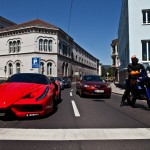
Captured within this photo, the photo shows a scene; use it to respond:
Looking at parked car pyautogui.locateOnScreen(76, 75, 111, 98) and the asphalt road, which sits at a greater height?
parked car pyautogui.locateOnScreen(76, 75, 111, 98)

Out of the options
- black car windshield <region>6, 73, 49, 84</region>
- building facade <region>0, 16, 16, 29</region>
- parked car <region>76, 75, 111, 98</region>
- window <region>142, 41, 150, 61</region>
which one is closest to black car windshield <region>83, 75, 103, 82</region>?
parked car <region>76, 75, 111, 98</region>

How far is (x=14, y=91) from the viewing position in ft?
21.9

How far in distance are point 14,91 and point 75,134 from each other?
8.00 ft

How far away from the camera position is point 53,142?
14.6ft

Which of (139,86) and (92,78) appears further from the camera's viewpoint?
(92,78)

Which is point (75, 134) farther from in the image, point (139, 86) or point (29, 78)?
point (139, 86)

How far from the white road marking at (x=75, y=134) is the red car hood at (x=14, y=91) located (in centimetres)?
99

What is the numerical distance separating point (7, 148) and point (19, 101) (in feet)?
7.64

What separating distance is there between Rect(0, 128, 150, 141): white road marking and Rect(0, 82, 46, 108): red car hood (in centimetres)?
99

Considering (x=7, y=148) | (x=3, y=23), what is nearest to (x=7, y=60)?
(x=3, y=23)

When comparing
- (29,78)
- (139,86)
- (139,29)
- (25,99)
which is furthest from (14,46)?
(25,99)

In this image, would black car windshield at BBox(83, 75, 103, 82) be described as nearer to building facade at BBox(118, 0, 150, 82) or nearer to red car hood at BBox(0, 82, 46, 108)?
red car hood at BBox(0, 82, 46, 108)

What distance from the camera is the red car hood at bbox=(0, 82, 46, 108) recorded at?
6.23m

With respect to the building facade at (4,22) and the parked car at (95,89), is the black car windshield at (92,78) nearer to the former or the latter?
the parked car at (95,89)
